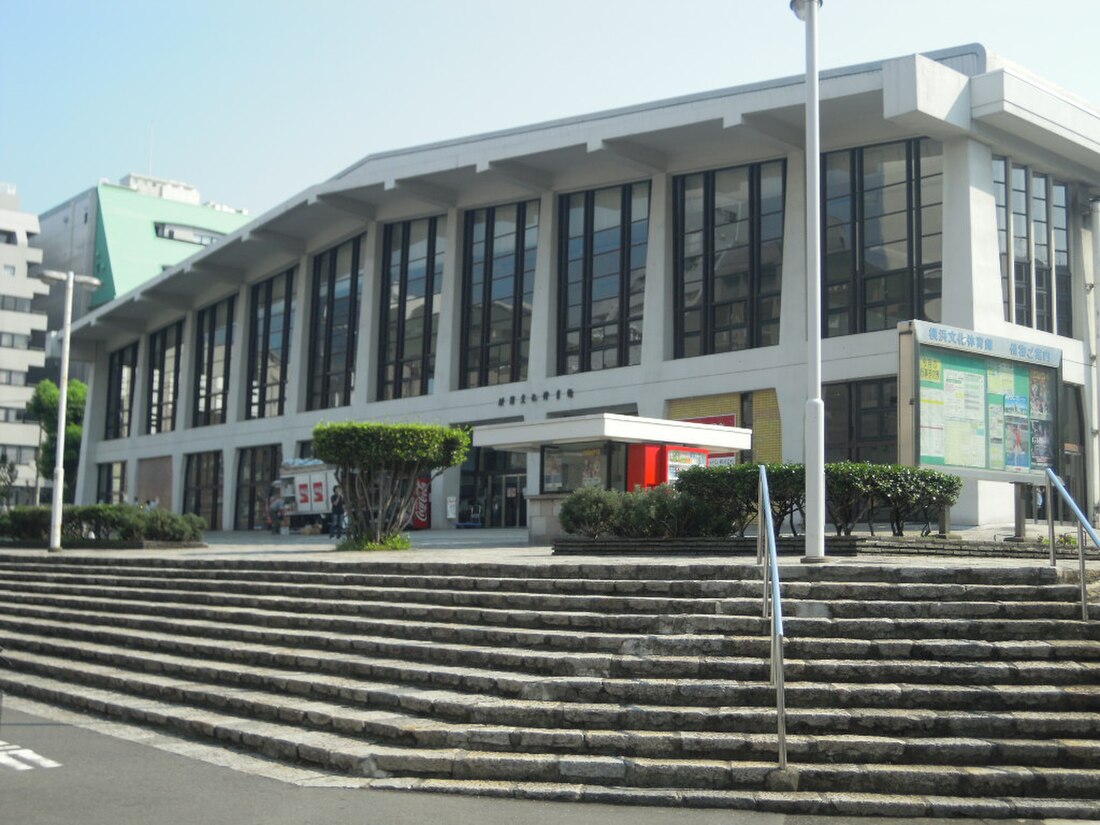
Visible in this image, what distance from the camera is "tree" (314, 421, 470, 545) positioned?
1848cm

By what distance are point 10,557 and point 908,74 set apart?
68.8ft

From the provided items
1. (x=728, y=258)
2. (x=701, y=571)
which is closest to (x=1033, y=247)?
(x=728, y=258)

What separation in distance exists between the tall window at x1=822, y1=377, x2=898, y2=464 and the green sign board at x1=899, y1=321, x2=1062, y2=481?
9.59m

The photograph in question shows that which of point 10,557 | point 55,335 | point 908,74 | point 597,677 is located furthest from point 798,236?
point 55,335

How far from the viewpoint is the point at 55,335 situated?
138 feet

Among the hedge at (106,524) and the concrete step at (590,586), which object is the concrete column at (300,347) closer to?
the hedge at (106,524)

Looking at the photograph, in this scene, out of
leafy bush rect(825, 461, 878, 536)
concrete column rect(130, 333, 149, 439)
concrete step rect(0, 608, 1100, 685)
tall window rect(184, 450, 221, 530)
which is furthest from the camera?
concrete column rect(130, 333, 149, 439)

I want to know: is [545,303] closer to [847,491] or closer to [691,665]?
[847,491]

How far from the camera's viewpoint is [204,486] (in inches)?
1912

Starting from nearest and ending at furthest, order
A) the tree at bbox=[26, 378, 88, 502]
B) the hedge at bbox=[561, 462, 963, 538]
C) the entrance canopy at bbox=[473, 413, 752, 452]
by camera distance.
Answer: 1. the hedge at bbox=[561, 462, 963, 538]
2. the entrance canopy at bbox=[473, 413, 752, 452]
3. the tree at bbox=[26, 378, 88, 502]

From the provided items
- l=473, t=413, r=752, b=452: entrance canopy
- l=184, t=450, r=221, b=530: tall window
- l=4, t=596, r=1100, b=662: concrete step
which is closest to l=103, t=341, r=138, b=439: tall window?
l=184, t=450, r=221, b=530: tall window

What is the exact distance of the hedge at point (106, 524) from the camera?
24.3 meters

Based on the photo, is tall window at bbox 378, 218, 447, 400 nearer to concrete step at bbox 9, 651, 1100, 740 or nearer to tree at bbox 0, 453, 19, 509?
tree at bbox 0, 453, 19, 509

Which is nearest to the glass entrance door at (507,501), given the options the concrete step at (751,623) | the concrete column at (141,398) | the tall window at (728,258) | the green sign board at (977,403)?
the tall window at (728,258)
